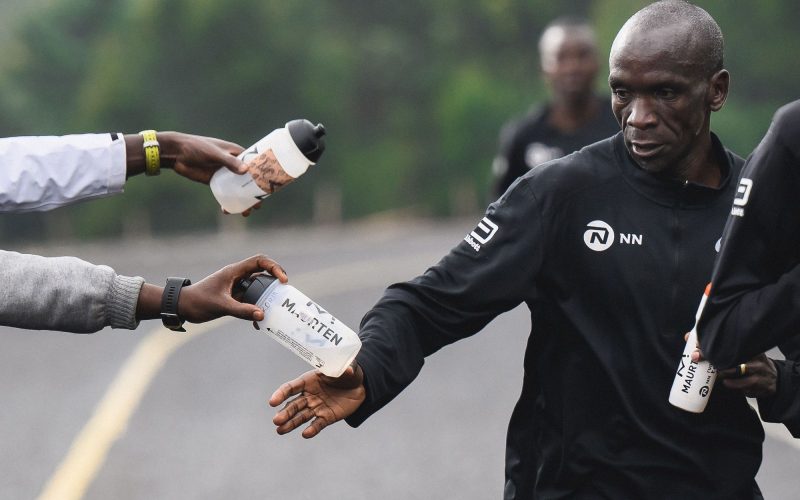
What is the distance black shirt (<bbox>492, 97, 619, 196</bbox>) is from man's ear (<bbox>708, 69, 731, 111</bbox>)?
599 centimetres

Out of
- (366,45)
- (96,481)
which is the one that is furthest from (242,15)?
(96,481)

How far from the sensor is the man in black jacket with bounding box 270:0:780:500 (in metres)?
4.46

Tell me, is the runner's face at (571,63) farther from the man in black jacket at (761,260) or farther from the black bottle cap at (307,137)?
the man in black jacket at (761,260)

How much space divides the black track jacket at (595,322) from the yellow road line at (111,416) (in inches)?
223

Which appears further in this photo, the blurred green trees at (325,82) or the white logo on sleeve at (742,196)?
the blurred green trees at (325,82)

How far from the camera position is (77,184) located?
467cm

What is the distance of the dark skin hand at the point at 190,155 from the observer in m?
4.76

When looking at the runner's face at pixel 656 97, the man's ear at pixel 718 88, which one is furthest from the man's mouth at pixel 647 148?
the man's ear at pixel 718 88

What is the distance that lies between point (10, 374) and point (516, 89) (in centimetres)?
6323

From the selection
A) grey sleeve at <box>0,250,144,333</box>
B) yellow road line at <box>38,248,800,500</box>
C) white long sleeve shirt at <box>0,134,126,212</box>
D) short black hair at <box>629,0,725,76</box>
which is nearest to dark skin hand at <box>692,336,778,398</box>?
short black hair at <box>629,0,725,76</box>

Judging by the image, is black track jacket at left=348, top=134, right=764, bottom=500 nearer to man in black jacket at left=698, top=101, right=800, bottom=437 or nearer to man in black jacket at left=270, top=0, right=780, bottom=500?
man in black jacket at left=270, top=0, right=780, bottom=500

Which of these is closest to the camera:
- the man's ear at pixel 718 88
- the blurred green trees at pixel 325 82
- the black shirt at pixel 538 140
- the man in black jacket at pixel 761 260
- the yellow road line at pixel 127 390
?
the man in black jacket at pixel 761 260

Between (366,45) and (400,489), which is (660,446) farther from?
(366,45)

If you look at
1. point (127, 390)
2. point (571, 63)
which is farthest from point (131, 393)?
point (571, 63)
